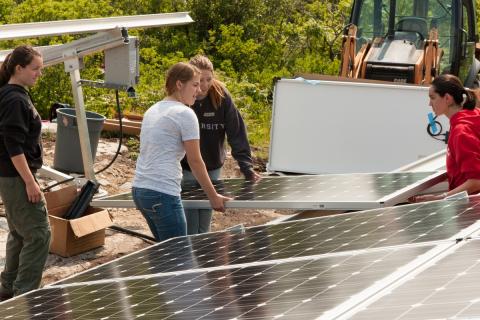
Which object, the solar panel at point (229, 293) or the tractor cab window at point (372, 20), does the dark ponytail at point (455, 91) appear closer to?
the solar panel at point (229, 293)

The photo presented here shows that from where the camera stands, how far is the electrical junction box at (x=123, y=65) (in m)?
10.7

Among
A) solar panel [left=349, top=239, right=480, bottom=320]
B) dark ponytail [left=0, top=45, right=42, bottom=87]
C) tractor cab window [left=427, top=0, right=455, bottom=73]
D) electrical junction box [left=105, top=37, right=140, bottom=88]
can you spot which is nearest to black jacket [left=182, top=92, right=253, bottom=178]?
dark ponytail [left=0, top=45, right=42, bottom=87]

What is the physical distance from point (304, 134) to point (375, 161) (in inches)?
36.8

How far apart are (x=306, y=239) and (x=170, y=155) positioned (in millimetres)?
1540

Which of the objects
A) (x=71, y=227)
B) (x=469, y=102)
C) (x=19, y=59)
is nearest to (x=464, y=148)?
(x=469, y=102)

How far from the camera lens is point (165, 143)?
6.66m

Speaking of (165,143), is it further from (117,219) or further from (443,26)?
(443,26)

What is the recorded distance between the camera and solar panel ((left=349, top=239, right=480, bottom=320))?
3.27m

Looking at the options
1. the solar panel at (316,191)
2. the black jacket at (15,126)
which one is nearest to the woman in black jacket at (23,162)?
the black jacket at (15,126)

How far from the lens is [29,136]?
718 cm

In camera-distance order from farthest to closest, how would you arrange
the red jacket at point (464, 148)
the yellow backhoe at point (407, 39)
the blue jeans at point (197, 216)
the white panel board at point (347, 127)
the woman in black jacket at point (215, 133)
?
the yellow backhoe at point (407, 39) → the white panel board at point (347, 127) → the blue jeans at point (197, 216) → the woman in black jacket at point (215, 133) → the red jacket at point (464, 148)

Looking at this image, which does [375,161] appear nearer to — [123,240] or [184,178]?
[123,240]

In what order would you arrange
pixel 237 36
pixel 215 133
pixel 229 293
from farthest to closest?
pixel 237 36, pixel 215 133, pixel 229 293

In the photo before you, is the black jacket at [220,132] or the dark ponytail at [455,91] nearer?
the dark ponytail at [455,91]
